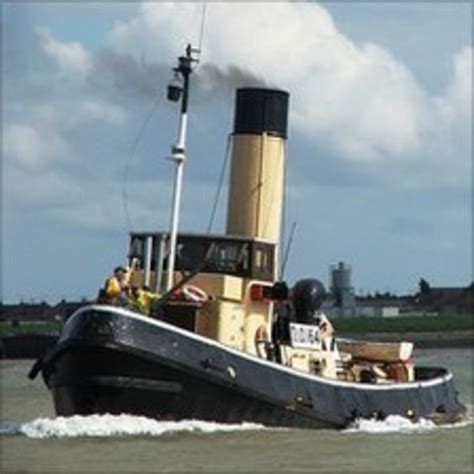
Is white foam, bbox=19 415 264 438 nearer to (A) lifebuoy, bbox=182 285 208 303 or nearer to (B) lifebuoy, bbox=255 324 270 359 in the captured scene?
(A) lifebuoy, bbox=182 285 208 303

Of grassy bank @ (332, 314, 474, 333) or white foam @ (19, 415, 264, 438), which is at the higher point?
grassy bank @ (332, 314, 474, 333)

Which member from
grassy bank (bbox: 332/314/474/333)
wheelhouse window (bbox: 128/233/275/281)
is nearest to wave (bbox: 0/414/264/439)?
wheelhouse window (bbox: 128/233/275/281)

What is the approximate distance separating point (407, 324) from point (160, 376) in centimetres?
9085

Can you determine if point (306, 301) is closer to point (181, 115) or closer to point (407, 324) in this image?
point (181, 115)

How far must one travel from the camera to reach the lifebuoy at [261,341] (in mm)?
26141

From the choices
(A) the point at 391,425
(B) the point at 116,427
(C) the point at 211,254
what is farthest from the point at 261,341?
(B) the point at 116,427

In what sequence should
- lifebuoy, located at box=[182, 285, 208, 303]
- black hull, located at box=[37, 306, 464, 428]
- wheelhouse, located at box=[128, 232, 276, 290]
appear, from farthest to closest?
wheelhouse, located at box=[128, 232, 276, 290] < lifebuoy, located at box=[182, 285, 208, 303] < black hull, located at box=[37, 306, 464, 428]

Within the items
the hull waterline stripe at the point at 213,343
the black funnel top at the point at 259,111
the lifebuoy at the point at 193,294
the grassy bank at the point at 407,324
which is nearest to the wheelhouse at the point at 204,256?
the lifebuoy at the point at 193,294

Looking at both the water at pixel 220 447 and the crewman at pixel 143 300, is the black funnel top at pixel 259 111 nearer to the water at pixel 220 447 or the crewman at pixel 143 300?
the crewman at pixel 143 300

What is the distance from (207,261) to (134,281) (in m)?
1.26

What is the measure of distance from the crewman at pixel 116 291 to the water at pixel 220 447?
1.74m

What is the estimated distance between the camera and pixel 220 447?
2236cm

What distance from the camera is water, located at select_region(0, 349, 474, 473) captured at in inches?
806

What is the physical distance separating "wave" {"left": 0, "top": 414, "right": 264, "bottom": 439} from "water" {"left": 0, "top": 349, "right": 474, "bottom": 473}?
15mm
